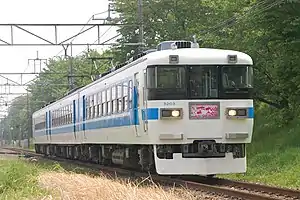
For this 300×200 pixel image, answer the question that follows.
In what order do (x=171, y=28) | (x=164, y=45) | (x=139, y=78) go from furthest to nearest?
(x=171, y=28), (x=164, y=45), (x=139, y=78)

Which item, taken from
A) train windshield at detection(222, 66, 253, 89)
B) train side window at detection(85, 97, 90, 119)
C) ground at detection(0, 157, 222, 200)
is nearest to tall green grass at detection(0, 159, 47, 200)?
ground at detection(0, 157, 222, 200)

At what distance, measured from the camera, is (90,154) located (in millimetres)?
23578

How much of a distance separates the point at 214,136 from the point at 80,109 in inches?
440

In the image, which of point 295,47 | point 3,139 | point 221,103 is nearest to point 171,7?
point 295,47

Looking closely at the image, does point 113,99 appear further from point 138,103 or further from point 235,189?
point 235,189

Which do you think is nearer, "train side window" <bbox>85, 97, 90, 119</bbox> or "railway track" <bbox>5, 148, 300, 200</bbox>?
"railway track" <bbox>5, 148, 300, 200</bbox>

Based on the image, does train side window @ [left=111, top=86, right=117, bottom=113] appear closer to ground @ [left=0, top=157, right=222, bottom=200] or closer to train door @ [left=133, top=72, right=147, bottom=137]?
train door @ [left=133, top=72, right=147, bottom=137]

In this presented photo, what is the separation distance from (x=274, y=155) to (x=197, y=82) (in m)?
5.68

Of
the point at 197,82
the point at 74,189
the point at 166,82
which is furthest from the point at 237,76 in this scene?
the point at 74,189

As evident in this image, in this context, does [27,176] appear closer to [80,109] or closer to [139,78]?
[139,78]

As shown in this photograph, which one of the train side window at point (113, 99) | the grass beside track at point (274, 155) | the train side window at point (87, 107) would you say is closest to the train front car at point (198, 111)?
the grass beside track at point (274, 155)

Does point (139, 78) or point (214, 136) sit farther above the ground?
point (139, 78)

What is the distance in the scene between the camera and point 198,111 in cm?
1404

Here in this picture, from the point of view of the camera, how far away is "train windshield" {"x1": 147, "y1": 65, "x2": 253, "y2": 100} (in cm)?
1409
